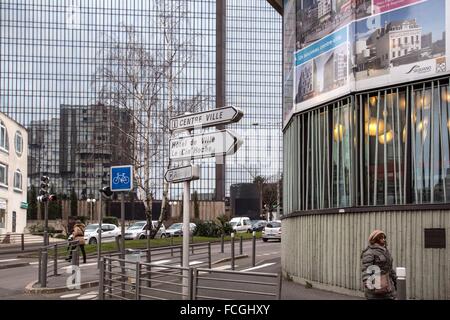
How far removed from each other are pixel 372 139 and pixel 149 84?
2346cm

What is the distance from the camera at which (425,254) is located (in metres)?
12.2

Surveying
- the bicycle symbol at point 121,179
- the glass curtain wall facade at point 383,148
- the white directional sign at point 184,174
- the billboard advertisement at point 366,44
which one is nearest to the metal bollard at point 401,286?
the white directional sign at point 184,174

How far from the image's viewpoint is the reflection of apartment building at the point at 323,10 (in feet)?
49.3

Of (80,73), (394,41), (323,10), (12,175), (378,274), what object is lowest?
(378,274)

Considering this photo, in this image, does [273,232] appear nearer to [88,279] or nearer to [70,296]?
[88,279]

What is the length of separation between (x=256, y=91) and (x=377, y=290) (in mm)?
116277

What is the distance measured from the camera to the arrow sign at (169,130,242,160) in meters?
9.42

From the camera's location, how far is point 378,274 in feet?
27.0

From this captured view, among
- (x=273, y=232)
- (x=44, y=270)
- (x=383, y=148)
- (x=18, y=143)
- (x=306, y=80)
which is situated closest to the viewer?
(x=383, y=148)

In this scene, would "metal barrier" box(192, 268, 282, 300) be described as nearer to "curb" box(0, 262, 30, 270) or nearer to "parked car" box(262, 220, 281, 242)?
"curb" box(0, 262, 30, 270)

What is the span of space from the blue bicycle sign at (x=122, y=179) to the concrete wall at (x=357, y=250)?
4452 millimetres

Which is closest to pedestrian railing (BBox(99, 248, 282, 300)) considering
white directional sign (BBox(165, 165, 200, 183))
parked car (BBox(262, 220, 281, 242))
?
white directional sign (BBox(165, 165, 200, 183))

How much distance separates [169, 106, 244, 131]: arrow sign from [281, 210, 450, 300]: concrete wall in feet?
15.9

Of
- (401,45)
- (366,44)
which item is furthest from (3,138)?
(401,45)
